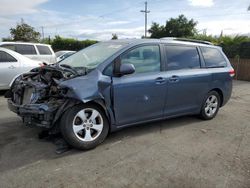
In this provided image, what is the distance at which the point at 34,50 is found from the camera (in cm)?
1023

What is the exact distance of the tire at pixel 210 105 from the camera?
18.0 feet

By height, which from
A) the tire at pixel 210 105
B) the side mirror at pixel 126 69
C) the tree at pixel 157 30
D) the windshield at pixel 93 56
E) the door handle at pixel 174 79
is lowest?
the tire at pixel 210 105

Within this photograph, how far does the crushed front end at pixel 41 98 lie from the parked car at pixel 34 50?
5.97 metres

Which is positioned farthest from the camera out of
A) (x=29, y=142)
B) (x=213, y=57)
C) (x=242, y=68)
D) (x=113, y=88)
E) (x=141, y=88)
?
(x=242, y=68)

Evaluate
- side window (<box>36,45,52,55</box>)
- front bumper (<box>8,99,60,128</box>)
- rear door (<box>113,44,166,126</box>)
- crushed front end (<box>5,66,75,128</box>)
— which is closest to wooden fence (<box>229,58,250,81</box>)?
side window (<box>36,45,52,55</box>)

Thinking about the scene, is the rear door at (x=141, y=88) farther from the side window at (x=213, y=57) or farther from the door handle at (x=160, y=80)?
the side window at (x=213, y=57)

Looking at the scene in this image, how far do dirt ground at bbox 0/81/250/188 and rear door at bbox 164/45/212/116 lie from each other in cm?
46

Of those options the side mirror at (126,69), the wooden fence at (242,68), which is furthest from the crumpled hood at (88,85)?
the wooden fence at (242,68)

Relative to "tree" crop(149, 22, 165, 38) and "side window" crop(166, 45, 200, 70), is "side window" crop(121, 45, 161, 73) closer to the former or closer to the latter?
"side window" crop(166, 45, 200, 70)

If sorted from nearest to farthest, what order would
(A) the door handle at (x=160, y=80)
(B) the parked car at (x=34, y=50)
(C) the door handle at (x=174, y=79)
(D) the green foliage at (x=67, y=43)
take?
(A) the door handle at (x=160, y=80) → (C) the door handle at (x=174, y=79) → (B) the parked car at (x=34, y=50) → (D) the green foliage at (x=67, y=43)

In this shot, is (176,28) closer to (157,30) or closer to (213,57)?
(157,30)

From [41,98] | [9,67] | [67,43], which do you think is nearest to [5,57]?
[9,67]

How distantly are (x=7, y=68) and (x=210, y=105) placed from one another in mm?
5766

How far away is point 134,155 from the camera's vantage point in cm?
372
